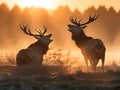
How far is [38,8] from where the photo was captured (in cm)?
13438

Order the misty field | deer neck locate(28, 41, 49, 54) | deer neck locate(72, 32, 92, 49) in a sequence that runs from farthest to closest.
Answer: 1. deer neck locate(28, 41, 49, 54)
2. deer neck locate(72, 32, 92, 49)
3. the misty field

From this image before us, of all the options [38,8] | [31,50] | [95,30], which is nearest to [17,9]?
[38,8]

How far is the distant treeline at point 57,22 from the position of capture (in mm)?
115375

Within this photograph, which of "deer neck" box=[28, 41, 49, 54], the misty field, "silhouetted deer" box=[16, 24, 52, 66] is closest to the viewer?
the misty field

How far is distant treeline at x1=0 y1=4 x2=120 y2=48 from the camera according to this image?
115 metres

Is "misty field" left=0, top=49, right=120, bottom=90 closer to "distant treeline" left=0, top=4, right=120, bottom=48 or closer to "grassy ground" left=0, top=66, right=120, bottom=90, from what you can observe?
"grassy ground" left=0, top=66, right=120, bottom=90

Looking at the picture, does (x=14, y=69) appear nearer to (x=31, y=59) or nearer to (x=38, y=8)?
(x=31, y=59)

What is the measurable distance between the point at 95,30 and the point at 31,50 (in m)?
98.0

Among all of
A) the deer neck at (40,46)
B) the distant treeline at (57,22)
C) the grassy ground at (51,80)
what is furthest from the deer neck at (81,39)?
the distant treeline at (57,22)

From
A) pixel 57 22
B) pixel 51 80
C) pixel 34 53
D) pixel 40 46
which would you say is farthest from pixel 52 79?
pixel 57 22

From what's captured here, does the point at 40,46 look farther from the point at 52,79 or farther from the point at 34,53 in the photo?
the point at 52,79

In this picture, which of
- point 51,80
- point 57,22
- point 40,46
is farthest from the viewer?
point 57,22

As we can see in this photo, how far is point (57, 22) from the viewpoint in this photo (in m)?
129

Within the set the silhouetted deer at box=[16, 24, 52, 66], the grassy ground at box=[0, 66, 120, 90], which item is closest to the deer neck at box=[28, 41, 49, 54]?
the silhouetted deer at box=[16, 24, 52, 66]
